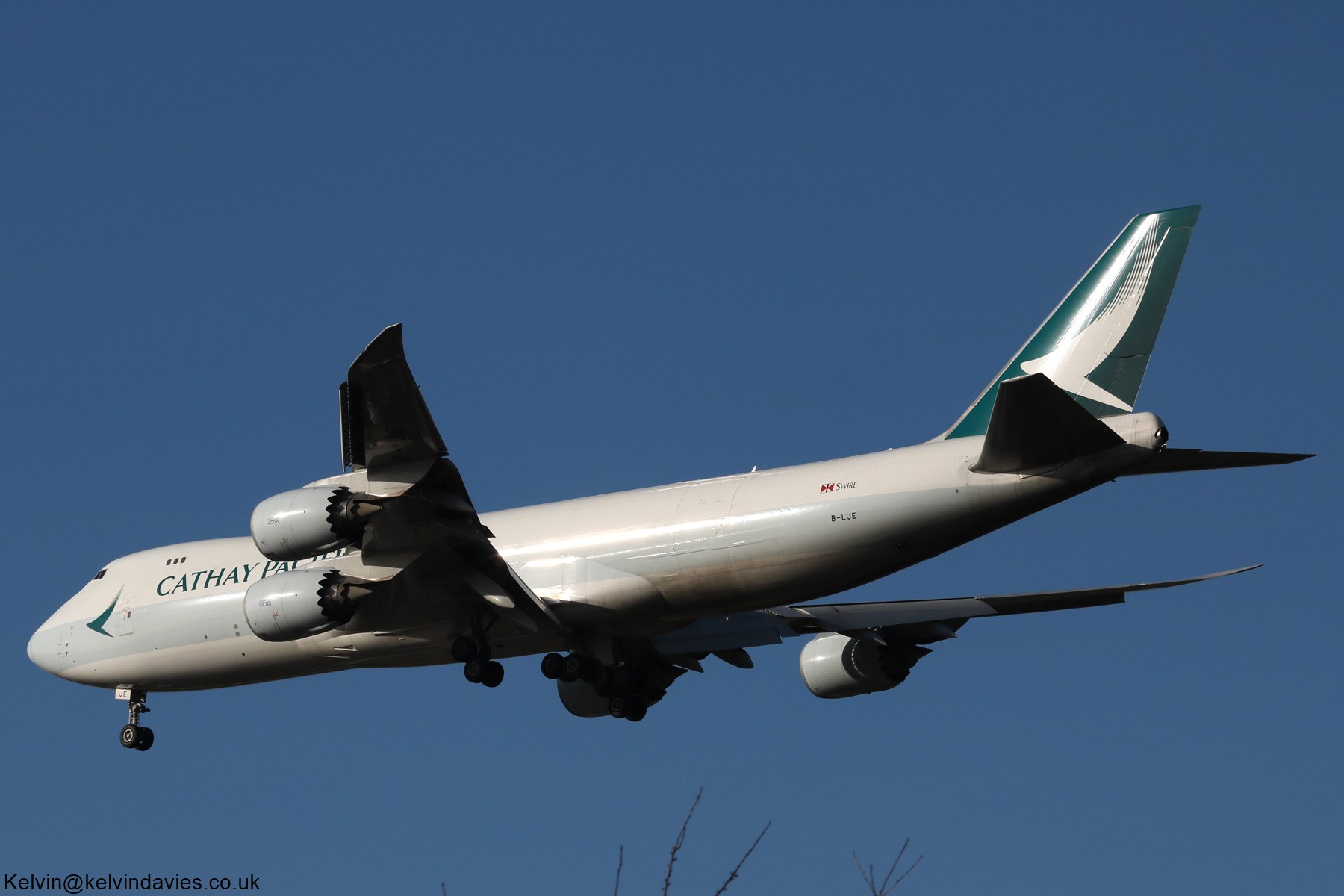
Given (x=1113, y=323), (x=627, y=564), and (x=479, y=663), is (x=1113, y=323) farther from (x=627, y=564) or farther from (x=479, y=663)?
(x=479, y=663)

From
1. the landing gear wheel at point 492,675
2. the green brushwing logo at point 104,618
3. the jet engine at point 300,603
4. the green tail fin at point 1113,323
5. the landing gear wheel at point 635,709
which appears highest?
the green tail fin at point 1113,323

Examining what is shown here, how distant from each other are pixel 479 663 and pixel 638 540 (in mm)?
2995

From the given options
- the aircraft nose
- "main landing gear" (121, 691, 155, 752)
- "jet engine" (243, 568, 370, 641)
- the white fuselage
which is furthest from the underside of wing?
the aircraft nose

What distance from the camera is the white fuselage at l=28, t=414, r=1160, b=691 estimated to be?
20.6m

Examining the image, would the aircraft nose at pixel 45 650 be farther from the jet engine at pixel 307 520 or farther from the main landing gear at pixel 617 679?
the main landing gear at pixel 617 679

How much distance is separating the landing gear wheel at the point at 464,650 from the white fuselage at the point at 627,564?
0.25 m

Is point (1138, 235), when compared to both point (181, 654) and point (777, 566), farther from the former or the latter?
point (181, 654)

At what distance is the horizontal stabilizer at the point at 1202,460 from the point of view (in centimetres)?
1848

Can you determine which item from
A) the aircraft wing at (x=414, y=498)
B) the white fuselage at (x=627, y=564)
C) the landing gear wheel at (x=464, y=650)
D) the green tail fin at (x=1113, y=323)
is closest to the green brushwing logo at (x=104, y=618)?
the white fuselage at (x=627, y=564)

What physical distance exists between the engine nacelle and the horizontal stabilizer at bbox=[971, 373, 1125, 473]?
9.40 metres

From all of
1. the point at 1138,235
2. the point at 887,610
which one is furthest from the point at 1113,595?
the point at 1138,235

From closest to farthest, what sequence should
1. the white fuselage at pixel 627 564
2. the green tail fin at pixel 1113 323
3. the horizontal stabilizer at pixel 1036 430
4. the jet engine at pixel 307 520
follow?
the horizontal stabilizer at pixel 1036 430
the white fuselage at pixel 627 564
the jet engine at pixel 307 520
the green tail fin at pixel 1113 323

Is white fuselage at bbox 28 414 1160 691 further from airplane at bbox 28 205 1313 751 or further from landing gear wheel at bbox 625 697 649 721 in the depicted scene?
landing gear wheel at bbox 625 697 649 721

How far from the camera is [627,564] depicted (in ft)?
73.8
